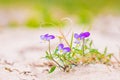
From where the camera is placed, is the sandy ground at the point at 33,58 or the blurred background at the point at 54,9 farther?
the blurred background at the point at 54,9

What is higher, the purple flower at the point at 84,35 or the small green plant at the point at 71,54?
the purple flower at the point at 84,35

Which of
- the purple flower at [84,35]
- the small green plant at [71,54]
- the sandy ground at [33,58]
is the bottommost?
the sandy ground at [33,58]

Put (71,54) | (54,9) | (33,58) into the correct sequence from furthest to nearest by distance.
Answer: (54,9)
(33,58)
(71,54)

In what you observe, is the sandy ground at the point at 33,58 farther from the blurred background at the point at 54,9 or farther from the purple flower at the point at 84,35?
the blurred background at the point at 54,9

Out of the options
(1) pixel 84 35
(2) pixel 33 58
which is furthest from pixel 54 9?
(1) pixel 84 35

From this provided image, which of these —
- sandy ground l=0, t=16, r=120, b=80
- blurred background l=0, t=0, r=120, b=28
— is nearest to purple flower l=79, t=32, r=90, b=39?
sandy ground l=0, t=16, r=120, b=80

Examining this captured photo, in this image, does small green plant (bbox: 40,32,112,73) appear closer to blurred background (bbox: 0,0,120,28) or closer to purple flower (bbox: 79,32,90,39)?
purple flower (bbox: 79,32,90,39)

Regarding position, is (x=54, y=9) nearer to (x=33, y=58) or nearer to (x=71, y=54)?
(x=33, y=58)

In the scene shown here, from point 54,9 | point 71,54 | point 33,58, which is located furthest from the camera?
point 54,9

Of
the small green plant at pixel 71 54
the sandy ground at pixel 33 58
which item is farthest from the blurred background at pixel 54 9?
the small green plant at pixel 71 54
